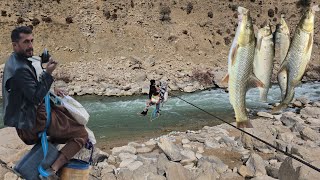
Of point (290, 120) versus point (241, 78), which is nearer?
point (241, 78)

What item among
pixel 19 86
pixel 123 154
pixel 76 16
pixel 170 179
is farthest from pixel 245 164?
pixel 76 16

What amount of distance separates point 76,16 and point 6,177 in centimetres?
2908

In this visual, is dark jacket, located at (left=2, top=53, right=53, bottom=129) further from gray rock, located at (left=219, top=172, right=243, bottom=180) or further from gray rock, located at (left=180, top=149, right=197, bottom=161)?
gray rock, located at (left=180, top=149, right=197, bottom=161)

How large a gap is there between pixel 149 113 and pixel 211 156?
Result: 8305mm

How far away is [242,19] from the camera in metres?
3.11

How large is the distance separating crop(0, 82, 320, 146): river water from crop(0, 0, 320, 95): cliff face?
3.71m

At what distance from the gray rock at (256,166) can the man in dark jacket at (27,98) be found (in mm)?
6204

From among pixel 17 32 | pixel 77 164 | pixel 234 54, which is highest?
pixel 17 32

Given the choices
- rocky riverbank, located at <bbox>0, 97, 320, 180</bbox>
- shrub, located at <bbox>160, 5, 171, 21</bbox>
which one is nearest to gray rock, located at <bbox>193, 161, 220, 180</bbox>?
rocky riverbank, located at <bbox>0, 97, 320, 180</bbox>

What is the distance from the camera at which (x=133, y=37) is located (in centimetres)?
3350

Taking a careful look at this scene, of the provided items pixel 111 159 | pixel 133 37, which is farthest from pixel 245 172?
pixel 133 37

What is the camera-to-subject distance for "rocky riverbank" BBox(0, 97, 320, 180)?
779 centimetres

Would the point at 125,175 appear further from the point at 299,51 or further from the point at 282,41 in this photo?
the point at 299,51

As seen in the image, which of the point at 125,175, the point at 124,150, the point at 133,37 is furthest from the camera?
the point at 133,37
